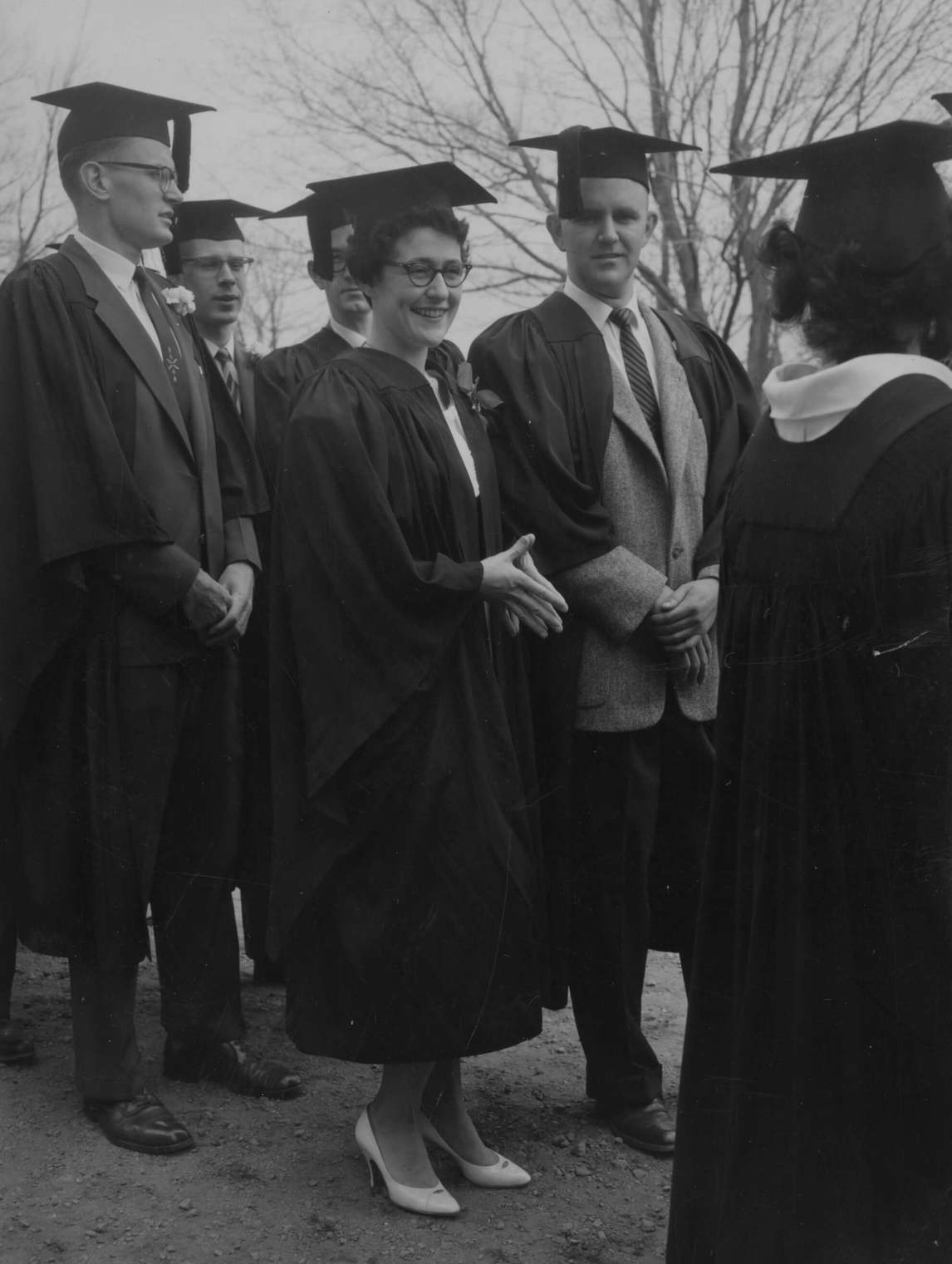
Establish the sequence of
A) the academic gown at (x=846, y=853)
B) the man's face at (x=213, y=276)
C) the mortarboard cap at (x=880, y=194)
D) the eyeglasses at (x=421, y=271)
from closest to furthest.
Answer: the academic gown at (x=846, y=853)
the mortarboard cap at (x=880, y=194)
the eyeglasses at (x=421, y=271)
the man's face at (x=213, y=276)

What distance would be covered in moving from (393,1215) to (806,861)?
1.44 m

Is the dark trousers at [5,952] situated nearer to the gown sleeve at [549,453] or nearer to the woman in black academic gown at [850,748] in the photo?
the gown sleeve at [549,453]

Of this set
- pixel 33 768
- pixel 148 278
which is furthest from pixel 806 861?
pixel 148 278

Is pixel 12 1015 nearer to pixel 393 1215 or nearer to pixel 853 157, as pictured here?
pixel 393 1215

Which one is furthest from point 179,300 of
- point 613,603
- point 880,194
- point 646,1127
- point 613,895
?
point 646,1127

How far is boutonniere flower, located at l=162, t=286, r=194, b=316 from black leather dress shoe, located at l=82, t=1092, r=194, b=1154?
208cm

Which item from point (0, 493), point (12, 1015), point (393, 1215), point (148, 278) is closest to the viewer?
point (393, 1215)

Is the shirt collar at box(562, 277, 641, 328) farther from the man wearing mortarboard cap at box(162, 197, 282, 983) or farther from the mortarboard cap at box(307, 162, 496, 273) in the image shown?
the man wearing mortarboard cap at box(162, 197, 282, 983)

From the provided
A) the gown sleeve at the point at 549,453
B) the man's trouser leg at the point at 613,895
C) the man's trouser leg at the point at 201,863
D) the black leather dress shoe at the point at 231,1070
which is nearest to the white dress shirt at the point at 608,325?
the gown sleeve at the point at 549,453

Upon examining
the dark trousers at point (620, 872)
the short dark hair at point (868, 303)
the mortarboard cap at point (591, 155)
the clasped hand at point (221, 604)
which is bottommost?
the dark trousers at point (620, 872)

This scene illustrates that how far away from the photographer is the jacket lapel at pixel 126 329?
3.74 meters

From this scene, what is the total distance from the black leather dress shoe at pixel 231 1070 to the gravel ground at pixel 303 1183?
3cm

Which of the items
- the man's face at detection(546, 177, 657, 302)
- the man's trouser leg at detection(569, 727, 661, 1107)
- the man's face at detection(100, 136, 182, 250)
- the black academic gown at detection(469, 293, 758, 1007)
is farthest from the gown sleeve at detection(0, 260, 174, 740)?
the man's face at detection(546, 177, 657, 302)

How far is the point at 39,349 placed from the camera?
11.9 ft
